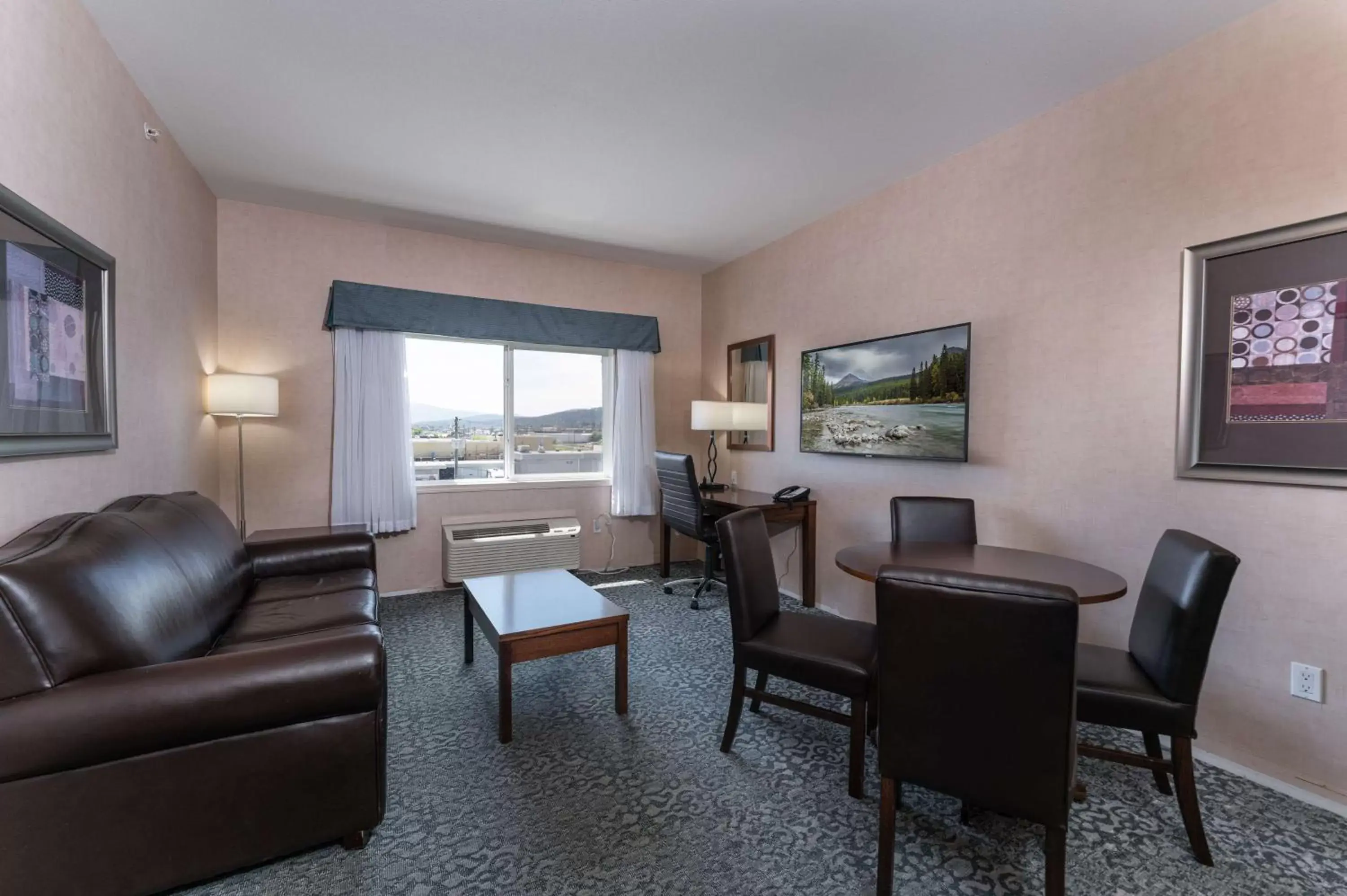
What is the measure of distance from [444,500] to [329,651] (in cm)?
280

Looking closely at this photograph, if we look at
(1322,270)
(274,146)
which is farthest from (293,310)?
(1322,270)

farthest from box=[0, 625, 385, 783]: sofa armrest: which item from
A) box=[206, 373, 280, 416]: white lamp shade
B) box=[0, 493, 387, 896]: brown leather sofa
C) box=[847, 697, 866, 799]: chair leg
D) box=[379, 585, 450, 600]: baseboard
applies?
box=[379, 585, 450, 600]: baseboard

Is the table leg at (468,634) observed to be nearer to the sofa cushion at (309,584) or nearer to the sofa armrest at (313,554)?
the sofa cushion at (309,584)

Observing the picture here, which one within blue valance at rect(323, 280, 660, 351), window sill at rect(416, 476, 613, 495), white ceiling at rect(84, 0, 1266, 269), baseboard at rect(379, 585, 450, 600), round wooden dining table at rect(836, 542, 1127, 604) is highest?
white ceiling at rect(84, 0, 1266, 269)

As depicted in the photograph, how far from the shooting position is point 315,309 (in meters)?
3.72

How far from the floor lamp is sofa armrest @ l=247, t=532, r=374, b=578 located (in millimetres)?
816

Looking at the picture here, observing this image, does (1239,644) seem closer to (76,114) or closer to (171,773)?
(171,773)

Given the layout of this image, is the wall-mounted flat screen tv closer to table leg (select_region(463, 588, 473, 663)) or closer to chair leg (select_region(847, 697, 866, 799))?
chair leg (select_region(847, 697, 866, 799))

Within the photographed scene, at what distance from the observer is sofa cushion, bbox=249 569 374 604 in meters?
2.49

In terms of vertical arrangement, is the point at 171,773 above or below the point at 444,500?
below

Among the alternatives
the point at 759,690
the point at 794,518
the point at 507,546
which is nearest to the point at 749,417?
the point at 794,518

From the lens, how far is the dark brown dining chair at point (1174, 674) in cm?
151

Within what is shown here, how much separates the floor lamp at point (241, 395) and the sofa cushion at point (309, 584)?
39.3 inches

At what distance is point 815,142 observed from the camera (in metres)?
2.78
